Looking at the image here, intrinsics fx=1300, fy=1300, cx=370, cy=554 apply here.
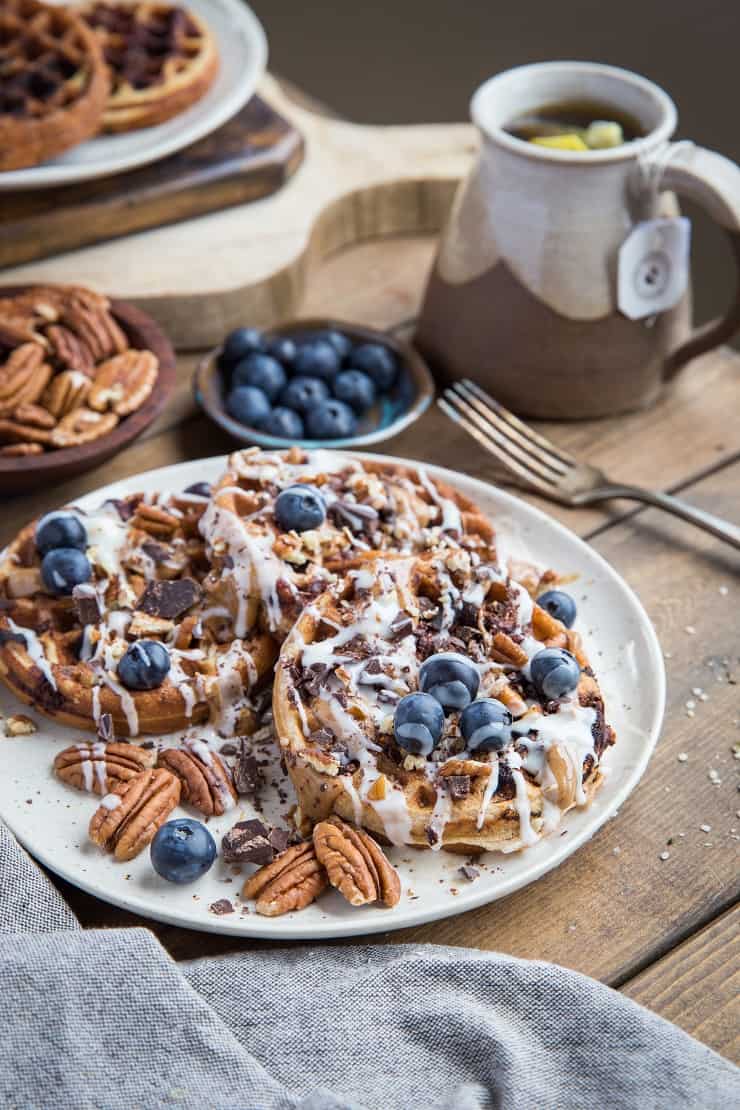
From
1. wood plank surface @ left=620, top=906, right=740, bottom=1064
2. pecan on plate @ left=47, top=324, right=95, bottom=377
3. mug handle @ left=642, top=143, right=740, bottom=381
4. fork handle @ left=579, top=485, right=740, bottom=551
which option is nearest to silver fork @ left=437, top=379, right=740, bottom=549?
fork handle @ left=579, top=485, right=740, bottom=551

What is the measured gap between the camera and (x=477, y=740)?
1.58m

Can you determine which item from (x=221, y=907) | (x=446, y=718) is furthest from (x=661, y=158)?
(x=221, y=907)

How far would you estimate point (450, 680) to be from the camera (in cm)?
161

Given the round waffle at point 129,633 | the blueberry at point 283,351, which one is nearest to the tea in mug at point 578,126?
the blueberry at point 283,351

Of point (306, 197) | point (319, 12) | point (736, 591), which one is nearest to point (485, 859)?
point (736, 591)

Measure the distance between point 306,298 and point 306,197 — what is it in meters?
0.23

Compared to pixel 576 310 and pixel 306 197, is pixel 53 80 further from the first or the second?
pixel 576 310

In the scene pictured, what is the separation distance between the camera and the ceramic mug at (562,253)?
223cm

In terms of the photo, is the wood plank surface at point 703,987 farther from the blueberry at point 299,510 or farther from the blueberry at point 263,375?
the blueberry at point 263,375

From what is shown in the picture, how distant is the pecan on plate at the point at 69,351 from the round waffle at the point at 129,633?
0.39 meters

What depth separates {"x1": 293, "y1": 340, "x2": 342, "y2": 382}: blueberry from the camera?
2414mm

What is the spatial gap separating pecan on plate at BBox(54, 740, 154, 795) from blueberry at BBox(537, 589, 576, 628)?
2.00 ft

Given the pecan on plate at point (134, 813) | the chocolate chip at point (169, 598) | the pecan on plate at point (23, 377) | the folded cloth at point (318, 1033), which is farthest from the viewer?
the pecan on plate at point (23, 377)

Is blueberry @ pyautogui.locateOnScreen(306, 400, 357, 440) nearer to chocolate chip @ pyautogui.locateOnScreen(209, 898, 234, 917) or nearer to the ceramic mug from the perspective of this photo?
the ceramic mug
